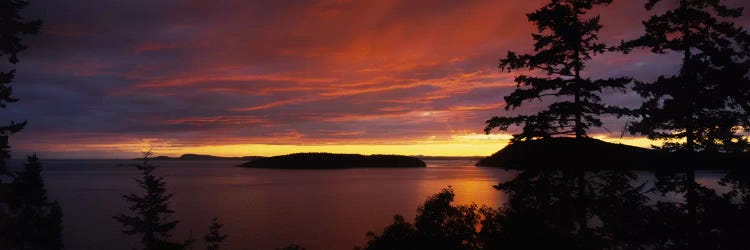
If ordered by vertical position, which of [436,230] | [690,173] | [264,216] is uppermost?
[690,173]

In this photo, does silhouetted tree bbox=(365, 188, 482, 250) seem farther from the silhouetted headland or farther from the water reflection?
the silhouetted headland

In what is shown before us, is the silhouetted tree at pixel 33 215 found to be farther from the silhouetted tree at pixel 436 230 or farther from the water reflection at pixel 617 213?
the water reflection at pixel 617 213

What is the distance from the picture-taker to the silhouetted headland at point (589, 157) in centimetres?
1977

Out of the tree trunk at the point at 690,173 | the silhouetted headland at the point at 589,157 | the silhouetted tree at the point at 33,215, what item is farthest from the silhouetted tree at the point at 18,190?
the tree trunk at the point at 690,173

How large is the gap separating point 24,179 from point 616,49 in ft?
165

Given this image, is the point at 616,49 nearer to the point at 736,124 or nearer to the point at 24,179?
the point at 736,124

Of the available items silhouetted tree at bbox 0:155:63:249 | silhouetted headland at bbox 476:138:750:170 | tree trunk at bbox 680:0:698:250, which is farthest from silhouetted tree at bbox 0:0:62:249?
tree trunk at bbox 680:0:698:250

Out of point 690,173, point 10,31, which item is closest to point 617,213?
point 690,173

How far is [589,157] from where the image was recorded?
69.2ft

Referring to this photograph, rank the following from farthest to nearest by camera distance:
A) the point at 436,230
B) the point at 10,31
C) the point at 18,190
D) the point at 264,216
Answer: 1. the point at 264,216
2. the point at 18,190
3. the point at 436,230
4. the point at 10,31

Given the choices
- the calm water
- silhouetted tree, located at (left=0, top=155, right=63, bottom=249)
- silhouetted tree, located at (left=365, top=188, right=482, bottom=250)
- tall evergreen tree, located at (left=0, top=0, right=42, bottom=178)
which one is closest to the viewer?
tall evergreen tree, located at (left=0, top=0, right=42, bottom=178)

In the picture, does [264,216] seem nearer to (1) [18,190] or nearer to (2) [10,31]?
(1) [18,190]

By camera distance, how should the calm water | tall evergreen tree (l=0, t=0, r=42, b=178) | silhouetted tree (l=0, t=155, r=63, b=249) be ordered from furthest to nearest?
the calm water → silhouetted tree (l=0, t=155, r=63, b=249) → tall evergreen tree (l=0, t=0, r=42, b=178)

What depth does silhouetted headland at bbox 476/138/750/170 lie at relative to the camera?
1977 centimetres
